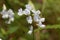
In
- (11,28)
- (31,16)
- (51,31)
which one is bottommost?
(31,16)

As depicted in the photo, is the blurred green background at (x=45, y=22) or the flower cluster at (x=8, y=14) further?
the blurred green background at (x=45, y=22)

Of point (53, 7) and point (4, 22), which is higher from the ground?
point (53, 7)

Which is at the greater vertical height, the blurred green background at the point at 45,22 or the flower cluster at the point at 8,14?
the blurred green background at the point at 45,22

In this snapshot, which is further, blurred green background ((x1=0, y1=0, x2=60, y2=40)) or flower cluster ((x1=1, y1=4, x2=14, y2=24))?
blurred green background ((x1=0, y1=0, x2=60, y2=40))

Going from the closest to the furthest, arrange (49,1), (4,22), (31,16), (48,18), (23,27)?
(31,16) < (4,22) < (23,27) < (49,1) < (48,18)

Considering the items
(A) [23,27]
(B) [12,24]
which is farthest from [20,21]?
(B) [12,24]

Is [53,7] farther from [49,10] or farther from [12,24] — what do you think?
[12,24]

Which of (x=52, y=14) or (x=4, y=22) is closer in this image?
(x=4, y=22)

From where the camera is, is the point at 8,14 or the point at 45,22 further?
the point at 45,22

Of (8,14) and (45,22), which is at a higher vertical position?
(45,22)

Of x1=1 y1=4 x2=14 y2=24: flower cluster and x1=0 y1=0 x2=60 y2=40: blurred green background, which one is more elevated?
x1=0 y1=0 x2=60 y2=40: blurred green background

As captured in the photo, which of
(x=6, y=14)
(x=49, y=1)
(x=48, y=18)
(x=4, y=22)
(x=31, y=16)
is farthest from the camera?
(x=48, y=18)
